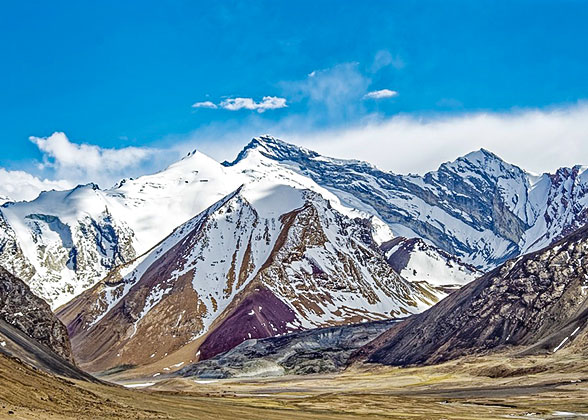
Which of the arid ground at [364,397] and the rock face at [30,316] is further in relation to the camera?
the rock face at [30,316]

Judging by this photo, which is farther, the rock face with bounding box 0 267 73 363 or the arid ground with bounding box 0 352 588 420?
the rock face with bounding box 0 267 73 363

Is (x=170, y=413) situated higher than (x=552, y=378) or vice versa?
(x=170, y=413)

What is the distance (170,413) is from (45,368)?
2278 centimetres

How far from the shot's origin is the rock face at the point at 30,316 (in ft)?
407

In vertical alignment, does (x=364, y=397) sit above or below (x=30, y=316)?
below

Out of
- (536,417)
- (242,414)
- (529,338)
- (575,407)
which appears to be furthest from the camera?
(529,338)

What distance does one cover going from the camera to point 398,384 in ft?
575

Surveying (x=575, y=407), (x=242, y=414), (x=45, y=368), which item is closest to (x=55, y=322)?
(x=45, y=368)

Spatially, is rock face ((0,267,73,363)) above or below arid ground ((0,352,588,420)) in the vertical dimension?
above

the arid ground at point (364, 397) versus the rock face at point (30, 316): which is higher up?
the rock face at point (30, 316)

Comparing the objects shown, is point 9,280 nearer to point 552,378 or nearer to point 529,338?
point 552,378

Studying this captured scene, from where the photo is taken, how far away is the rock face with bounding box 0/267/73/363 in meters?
124

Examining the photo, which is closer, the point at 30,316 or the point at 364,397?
the point at 30,316

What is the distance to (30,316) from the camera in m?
128
